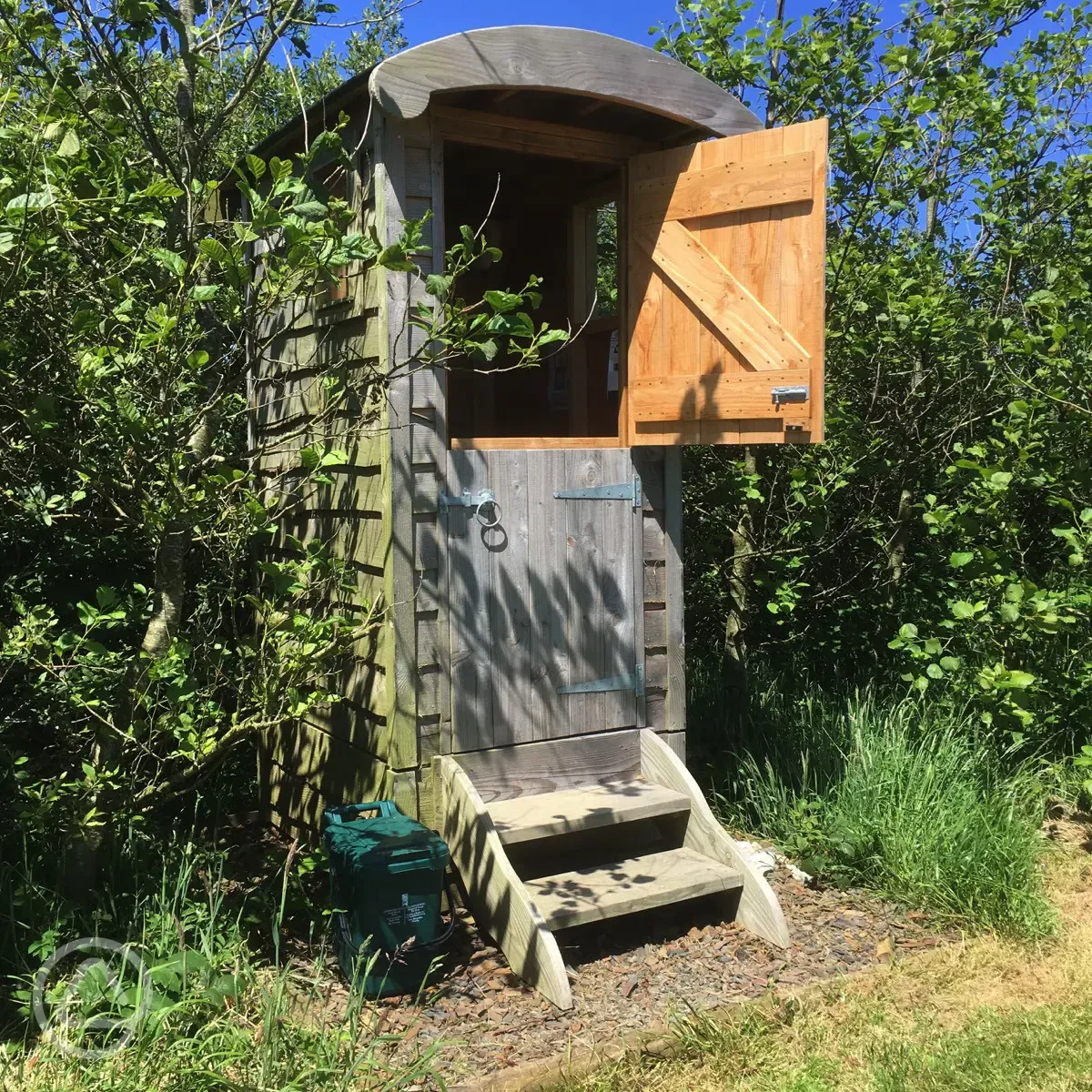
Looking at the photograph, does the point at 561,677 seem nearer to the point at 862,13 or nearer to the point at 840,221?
the point at 840,221

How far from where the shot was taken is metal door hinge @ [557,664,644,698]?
4.61m

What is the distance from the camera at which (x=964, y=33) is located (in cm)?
595

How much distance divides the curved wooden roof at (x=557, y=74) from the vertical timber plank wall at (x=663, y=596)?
1459mm

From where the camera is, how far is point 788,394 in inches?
161

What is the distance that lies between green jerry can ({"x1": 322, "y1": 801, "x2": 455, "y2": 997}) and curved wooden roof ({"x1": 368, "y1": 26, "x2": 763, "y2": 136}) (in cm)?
264

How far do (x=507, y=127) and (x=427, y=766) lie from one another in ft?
8.70

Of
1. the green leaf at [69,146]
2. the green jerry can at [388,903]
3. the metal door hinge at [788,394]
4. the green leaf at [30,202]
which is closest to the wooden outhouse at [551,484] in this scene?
the metal door hinge at [788,394]

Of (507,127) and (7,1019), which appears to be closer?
(7,1019)

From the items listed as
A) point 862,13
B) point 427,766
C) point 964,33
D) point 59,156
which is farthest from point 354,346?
point 964,33

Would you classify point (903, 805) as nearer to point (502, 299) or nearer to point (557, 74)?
point (502, 299)

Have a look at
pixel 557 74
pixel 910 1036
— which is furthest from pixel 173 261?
pixel 910 1036

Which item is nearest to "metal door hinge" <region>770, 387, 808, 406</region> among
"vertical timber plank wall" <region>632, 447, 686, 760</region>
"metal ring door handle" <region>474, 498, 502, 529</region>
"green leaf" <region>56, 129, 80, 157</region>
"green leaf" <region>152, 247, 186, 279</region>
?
"vertical timber plank wall" <region>632, 447, 686, 760</region>

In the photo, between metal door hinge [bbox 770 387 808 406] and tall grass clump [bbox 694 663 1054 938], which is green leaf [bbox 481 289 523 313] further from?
tall grass clump [bbox 694 663 1054 938]

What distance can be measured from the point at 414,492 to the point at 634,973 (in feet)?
6.58
